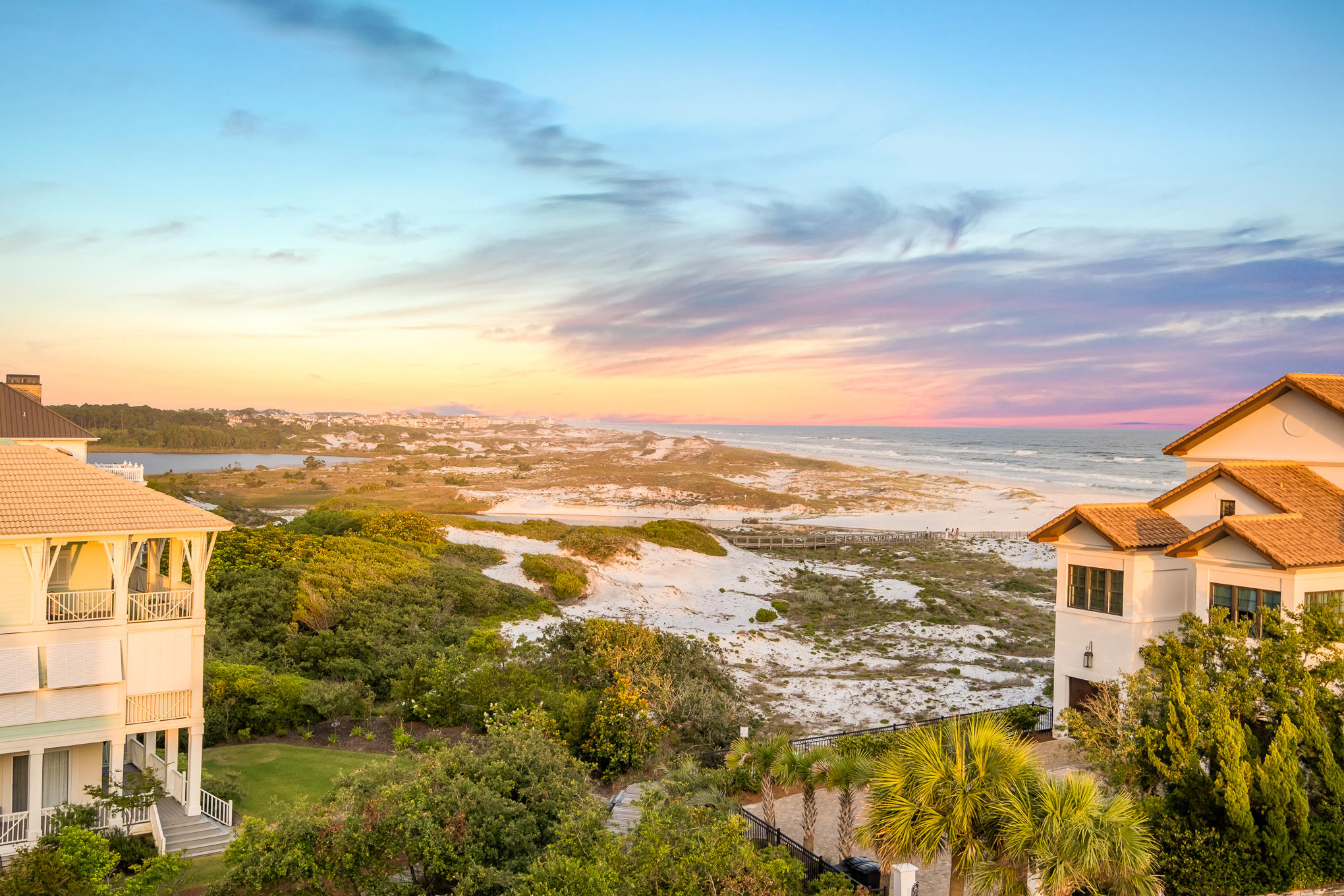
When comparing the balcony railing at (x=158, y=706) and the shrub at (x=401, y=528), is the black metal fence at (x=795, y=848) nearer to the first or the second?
the balcony railing at (x=158, y=706)

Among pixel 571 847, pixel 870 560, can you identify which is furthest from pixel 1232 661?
pixel 870 560

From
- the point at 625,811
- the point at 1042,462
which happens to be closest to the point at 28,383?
the point at 625,811

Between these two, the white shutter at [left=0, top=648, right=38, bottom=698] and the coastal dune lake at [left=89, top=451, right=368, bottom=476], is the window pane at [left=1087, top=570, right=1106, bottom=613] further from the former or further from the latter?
the coastal dune lake at [left=89, top=451, right=368, bottom=476]

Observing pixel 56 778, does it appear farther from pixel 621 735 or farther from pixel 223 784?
pixel 621 735

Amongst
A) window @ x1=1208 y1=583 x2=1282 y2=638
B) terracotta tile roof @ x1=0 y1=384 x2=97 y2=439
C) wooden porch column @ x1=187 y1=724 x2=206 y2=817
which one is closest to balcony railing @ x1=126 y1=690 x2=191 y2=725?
wooden porch column @ x1=187 y1=724 x2=206 y2=817

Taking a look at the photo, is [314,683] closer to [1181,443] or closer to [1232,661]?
[1232,661]
